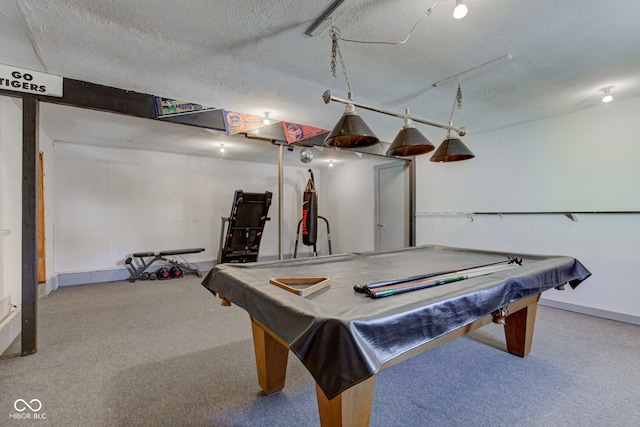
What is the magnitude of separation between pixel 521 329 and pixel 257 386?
2.15 meters

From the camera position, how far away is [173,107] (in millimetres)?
3166

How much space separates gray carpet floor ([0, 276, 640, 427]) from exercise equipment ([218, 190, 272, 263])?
2.20m

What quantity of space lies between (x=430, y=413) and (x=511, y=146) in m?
3.85

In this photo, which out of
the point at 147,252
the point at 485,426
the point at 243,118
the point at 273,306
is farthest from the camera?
the point at 147,252

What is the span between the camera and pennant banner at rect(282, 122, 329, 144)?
412 centimetres

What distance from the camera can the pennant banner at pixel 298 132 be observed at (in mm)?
4117

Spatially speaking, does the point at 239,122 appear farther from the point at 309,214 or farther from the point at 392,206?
the point at 392,206

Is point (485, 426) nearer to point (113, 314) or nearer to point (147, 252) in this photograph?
point (113, 314)

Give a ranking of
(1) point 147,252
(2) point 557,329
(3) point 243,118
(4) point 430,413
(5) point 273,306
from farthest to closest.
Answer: (1) point 147,252 → (3) point 243,118 → (2) point 557,329 → (4) point 430,413 → (5) point 273,306

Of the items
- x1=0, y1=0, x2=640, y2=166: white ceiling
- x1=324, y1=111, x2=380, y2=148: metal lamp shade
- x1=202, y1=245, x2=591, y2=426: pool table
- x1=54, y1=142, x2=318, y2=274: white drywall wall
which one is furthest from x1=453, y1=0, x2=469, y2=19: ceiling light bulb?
x1=54, y1=142, x2=318, y2=274: white drywall wall

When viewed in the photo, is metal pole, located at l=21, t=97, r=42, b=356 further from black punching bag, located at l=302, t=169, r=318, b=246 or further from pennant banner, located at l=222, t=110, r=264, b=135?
black punching bag, located at l=302, t=169, r=318, b=246

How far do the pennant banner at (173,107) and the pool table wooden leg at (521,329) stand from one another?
379cm

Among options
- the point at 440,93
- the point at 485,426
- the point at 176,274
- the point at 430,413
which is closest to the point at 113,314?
the point at 176,274

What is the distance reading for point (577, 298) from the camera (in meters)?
3.56
